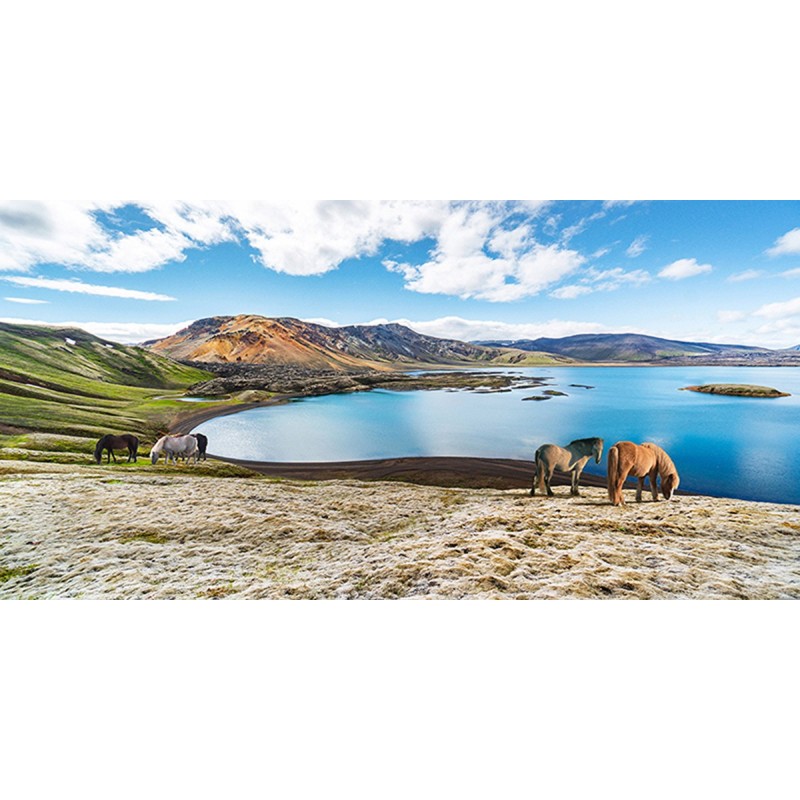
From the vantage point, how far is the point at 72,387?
5148 mm

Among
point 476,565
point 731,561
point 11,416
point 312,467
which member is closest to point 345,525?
point 476,565

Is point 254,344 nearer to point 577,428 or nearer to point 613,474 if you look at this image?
point 577,428

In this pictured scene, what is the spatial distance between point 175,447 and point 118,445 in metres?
0.66

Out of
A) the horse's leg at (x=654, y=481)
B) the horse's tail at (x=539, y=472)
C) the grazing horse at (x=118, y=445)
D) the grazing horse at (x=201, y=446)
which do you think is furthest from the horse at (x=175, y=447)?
the horse's leg at (x=654, y=481)

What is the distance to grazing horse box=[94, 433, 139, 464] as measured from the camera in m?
4.09

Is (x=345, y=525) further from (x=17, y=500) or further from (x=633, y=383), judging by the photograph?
(x=633, y=383)

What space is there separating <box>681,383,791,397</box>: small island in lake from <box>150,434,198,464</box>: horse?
33.7 ft

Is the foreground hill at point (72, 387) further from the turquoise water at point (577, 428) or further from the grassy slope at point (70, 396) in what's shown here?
the turquoise water at point (577, 428)

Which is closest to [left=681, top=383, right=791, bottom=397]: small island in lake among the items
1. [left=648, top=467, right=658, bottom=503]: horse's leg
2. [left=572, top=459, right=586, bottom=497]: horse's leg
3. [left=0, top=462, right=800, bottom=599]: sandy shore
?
[left=0, top=462, right=800, bottom=599]: sandy shore

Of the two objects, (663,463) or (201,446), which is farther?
(201,446)

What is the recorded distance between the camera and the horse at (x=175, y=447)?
4477 millimetres

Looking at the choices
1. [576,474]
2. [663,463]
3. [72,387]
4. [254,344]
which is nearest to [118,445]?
[72,387]

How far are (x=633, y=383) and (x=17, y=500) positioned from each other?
1180cm

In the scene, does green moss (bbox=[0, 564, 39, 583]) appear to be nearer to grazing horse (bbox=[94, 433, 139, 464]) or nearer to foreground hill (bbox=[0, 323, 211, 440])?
grazing horse (bbox=[94, 433, 139, 464])
